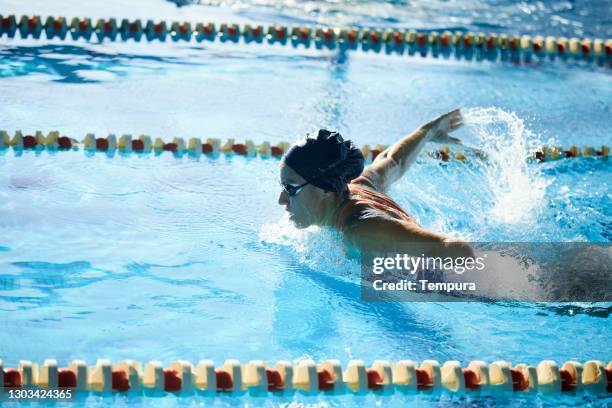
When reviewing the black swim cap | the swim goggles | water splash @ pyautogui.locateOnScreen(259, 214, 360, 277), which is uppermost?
the black swim cap

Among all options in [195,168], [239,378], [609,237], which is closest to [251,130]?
[195,168]

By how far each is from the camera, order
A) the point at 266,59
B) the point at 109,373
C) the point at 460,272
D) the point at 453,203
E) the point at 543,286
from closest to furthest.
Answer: the point at 109,373 < the point at 460,272 < the point at 543,286 < the point at 453,203 < the point at 266,59

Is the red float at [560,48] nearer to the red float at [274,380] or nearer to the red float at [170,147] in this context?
the red float at [170,147]

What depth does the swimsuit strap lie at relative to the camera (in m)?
3.49

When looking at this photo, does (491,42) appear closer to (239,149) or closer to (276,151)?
(276,151)

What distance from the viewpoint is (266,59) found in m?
7.52

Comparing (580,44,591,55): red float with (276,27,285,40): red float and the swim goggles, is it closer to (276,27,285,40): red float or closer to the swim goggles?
(276,27,285,40): red float

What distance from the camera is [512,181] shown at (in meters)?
5.03

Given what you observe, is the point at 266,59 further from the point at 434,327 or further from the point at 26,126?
the point at 434,327

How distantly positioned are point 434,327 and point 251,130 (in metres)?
2.63

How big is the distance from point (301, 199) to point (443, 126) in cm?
110

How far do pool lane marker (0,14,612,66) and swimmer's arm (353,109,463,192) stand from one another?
3.70 metres

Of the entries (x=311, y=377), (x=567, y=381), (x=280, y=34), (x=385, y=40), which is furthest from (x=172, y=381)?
(x=385, y=40)

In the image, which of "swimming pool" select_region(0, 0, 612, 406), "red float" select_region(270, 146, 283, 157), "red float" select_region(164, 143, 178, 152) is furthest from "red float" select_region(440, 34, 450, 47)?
"red float" select_region(164, 143, 178, 152)
